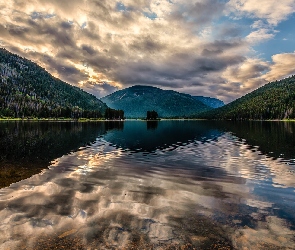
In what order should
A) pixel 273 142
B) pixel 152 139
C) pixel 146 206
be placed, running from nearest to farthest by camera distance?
1. pixel 146 206
2. pixel 273 142
3. pixel 152 139

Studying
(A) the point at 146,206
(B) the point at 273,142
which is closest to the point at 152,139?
(B) the point at 273,142

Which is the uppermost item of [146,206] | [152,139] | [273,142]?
[273,142]

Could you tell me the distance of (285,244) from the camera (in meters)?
12.2

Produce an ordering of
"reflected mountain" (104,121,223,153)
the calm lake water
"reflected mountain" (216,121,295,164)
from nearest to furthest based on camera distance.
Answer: the calm lake water < "reflected mountain" (216,121,295,164) < "reflected mountain" (104,121,223,153)

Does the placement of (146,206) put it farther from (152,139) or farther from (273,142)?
(152,139)

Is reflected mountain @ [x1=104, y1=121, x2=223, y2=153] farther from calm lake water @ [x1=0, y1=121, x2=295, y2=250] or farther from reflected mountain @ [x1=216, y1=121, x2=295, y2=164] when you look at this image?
calm lake water @ [x1=0, y1=121, x2=295, y2=250]

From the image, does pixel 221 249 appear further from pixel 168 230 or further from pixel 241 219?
pixel 241 219

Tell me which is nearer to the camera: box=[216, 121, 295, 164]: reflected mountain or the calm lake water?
the calm lake water

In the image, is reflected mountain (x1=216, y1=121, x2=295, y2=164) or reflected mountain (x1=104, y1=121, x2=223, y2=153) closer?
reflected mountain (x1=216, y1=121, x2=295, y2=164)

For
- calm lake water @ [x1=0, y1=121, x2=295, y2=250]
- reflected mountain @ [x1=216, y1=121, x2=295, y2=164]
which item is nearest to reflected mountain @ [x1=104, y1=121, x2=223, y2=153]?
reflected mountain @ [x1=216, y1=121, x2=295, y2=164]

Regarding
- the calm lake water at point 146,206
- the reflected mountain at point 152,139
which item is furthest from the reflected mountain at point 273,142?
the reflected mountain at point 152,139

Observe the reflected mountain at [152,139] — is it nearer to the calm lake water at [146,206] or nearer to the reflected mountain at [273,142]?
the reflected mountain at [273,142]

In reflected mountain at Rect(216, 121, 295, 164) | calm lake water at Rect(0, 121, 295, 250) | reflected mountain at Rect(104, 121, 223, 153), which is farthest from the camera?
reflected mountain at Rect(104, 121, 223, 153)

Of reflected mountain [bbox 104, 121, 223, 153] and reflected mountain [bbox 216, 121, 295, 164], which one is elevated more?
reflected mountain [bbox 216, 121, 295, 164]
